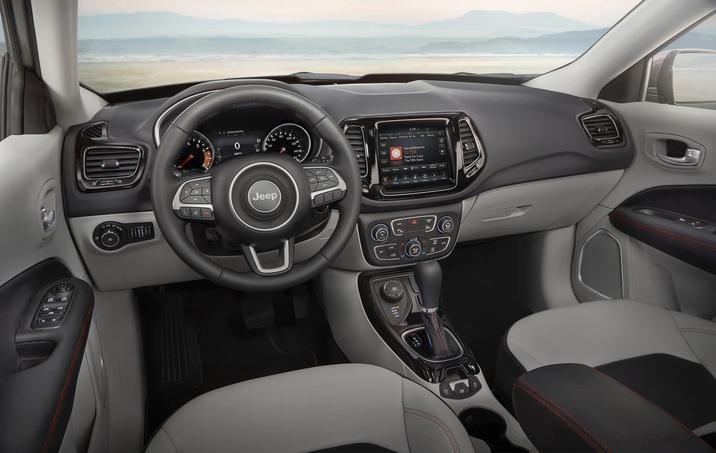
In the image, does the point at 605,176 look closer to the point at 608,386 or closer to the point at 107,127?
the point at 608,386

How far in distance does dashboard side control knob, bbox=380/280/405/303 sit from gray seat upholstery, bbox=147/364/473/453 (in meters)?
0.86

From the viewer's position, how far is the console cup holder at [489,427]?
1890mm

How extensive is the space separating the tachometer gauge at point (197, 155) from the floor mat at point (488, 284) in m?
1.48

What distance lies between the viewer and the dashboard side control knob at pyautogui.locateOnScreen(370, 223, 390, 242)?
2.10 metres

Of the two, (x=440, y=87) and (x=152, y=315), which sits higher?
(x=440, y=87)

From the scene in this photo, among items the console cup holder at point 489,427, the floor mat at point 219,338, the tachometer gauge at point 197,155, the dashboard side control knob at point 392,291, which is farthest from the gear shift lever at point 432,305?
the tachometer gauge at point 197,155

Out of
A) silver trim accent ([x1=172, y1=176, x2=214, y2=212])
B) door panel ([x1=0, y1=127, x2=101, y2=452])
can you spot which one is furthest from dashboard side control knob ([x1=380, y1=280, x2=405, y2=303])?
door panel ([x1=0, y1=127, x2=101, y2=452])

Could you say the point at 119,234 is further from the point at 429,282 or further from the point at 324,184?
the point at 429,282

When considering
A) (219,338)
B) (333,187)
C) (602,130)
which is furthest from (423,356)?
(602,130)

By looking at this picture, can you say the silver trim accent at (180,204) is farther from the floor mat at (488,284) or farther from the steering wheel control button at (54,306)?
the floor mat at (488,284)

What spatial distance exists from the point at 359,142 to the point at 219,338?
115 centimetres

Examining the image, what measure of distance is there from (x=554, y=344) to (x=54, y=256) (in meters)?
1.46

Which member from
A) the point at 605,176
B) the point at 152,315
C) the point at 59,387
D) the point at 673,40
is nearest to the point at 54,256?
the point at 59,387

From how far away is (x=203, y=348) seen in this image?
251 centimetres
